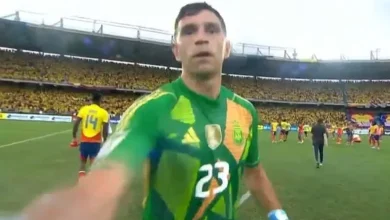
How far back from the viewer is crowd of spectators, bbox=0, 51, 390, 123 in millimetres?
52000

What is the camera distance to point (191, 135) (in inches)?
81.1

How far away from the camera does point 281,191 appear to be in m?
10.9

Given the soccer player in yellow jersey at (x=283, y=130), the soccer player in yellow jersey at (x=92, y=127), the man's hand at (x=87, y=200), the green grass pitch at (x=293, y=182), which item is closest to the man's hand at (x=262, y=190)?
the man's hand at (x=87, y=200)

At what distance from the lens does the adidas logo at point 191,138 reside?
6.66 ft

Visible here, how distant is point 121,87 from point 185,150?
56.9 meters

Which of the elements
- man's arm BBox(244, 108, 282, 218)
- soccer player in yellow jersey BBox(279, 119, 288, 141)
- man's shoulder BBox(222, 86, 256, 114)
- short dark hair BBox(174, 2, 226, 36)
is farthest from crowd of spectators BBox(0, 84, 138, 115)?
short dark hair BBox(174, 2, 226, 36)

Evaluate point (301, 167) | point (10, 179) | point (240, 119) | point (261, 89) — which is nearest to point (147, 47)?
point (261, 89)

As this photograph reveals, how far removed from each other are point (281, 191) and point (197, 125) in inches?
360

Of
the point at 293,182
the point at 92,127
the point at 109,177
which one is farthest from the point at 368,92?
the point at 109,177

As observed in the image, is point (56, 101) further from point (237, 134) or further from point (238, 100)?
point (237, 134)

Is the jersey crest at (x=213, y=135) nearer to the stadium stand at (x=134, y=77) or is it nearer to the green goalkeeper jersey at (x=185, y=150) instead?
the green goalkeeper jersey at (x=185, y=150)

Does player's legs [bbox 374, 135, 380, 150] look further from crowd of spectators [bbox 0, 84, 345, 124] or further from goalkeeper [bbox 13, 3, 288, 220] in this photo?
goalkeeper [bbox 13, 3, 288, 220]

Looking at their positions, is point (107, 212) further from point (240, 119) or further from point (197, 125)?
point (240, 119)

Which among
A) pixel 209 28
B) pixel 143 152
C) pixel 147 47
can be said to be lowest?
pixel 143 152
